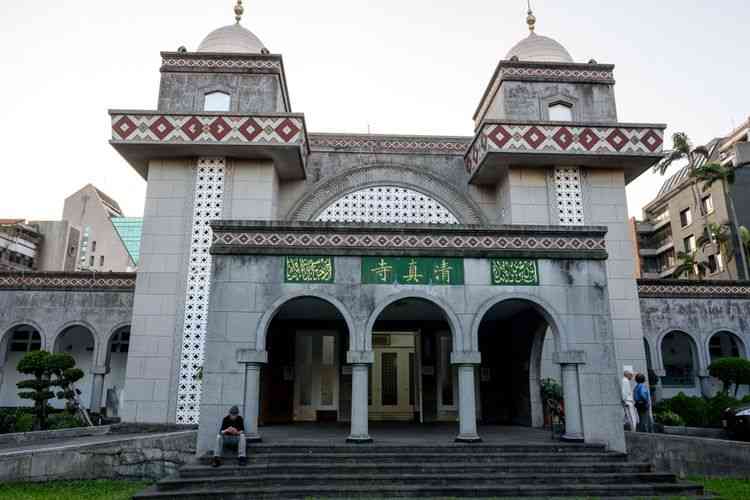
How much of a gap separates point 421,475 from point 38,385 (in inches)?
434

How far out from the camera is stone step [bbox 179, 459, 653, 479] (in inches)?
335

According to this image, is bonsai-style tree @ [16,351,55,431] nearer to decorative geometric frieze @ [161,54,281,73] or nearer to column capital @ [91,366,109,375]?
column capital @ [91,366,109,375]

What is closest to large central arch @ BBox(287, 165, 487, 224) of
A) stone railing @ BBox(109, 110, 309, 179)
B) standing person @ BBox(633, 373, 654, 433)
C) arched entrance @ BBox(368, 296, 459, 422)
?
stone railing @ BBox(109, 110, 309, 179)

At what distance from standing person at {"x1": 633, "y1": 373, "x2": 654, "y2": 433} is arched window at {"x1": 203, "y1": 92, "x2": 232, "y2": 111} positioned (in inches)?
500

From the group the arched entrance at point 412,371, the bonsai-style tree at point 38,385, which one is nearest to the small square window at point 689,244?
the arched entrance at point 412,371

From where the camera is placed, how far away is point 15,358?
19.4 meters

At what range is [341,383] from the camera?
15.2m

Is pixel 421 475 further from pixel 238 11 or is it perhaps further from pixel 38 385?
pixel 238 11

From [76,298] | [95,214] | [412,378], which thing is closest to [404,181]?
[412,378]

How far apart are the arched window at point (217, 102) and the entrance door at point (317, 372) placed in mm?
6845

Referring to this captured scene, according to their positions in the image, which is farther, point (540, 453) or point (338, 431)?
point (338, 431)

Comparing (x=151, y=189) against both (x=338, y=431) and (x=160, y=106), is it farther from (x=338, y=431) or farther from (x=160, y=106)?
(x=338, y=431)

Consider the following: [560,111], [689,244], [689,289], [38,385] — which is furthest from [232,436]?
[689,244]

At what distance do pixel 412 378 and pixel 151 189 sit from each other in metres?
9.03
